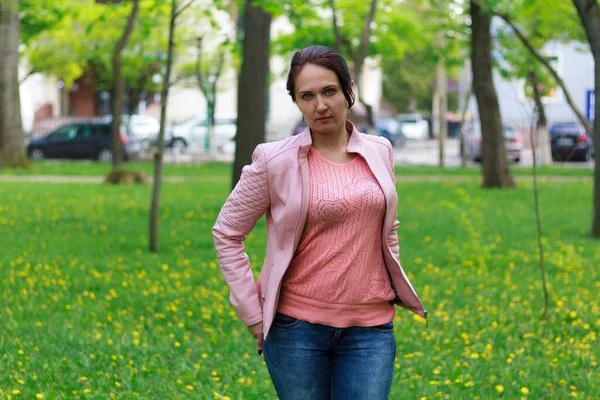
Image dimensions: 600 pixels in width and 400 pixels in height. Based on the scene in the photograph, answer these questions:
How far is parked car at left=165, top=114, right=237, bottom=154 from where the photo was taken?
41375mm

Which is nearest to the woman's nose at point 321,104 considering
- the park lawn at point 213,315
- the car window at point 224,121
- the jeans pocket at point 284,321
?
the jeans pocket at point 284,321

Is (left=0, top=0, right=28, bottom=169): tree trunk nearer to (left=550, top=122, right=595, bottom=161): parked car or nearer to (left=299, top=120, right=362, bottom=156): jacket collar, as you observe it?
(left=550, top=122, right=595, bottom=161): parked car

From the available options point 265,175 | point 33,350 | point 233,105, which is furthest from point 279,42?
point 265,175

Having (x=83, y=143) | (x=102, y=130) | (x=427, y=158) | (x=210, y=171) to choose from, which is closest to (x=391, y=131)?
(x=427, y=158)

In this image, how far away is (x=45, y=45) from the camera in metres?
38.8

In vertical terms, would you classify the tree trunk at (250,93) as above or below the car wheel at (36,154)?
above

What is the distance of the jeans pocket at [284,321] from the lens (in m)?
3.20

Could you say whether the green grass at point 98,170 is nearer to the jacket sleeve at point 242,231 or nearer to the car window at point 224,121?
the car window at point 224,121

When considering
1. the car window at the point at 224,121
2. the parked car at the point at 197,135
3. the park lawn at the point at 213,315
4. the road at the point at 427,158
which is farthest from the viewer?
the car window at the point at 224,121

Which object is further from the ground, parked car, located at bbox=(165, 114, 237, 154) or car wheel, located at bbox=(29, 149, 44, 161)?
parked car, located at bbox=(165, 114, 237, 154)

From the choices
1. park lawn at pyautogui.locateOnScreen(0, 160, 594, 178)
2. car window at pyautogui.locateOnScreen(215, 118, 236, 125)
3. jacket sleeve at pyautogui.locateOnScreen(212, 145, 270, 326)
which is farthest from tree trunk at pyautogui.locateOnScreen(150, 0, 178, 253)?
car window at pyautogui.locateOnScreen(215, 118, 236, 125)

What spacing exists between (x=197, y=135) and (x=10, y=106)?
17.3 metres

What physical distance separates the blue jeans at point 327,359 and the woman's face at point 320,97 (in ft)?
2.01

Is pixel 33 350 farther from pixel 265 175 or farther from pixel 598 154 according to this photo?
pixel 598 154
